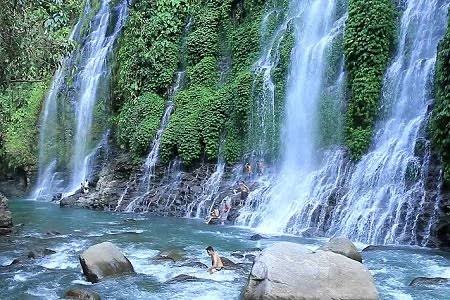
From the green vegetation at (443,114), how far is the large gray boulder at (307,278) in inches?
277

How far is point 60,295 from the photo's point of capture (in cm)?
1058

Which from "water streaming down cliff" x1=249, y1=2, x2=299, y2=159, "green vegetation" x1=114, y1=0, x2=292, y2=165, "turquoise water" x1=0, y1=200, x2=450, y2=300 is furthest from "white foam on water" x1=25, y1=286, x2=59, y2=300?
"water streaming down cliff" x1=249, y1=2, x2=299, y2=159

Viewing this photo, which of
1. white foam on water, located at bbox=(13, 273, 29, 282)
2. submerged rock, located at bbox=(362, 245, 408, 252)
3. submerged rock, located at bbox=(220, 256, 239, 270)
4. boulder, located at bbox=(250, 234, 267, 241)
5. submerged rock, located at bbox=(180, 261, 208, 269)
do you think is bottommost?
white foam on water, located at bbox=(13, 273, 29, 282)

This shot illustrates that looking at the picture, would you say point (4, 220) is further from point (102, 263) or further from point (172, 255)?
point (102, 263)

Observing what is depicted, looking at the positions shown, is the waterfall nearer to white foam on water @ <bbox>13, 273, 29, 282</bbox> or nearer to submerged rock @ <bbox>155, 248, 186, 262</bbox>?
submerged rock @ <bbox>155, 248, 186, 262</bbox>

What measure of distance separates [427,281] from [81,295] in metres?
6.94

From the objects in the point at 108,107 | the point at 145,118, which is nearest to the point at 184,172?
the point at 145,118

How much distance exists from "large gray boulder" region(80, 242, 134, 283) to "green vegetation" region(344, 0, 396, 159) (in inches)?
393

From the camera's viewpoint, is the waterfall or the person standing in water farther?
the person standing in water

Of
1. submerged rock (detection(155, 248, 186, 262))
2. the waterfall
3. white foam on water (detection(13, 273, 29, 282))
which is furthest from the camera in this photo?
the waterfall

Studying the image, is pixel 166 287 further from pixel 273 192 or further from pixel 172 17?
pixel 172 17

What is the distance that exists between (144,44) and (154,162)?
6.44 m

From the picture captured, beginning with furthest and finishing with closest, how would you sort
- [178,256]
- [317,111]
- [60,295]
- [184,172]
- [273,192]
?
[184,172] < [317,111] < [273,192] < [178,256] < [60,295]

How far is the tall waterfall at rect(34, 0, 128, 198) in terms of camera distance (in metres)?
30.8
